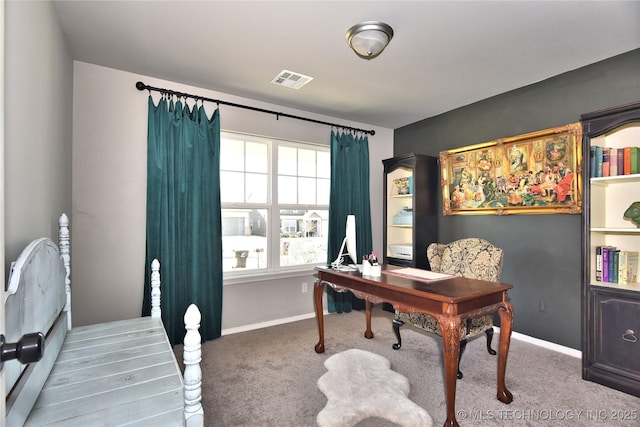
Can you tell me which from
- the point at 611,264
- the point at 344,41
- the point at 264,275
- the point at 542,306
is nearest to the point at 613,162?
the point at 611,264

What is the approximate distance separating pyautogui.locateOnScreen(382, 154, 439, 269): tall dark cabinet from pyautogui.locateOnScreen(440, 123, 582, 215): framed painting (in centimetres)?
18

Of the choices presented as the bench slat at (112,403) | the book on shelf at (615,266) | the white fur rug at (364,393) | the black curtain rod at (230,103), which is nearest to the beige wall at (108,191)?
the black curtain rod at (230,103)

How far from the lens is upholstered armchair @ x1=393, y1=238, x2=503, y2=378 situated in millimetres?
2533

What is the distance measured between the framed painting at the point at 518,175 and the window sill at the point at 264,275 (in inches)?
72.6

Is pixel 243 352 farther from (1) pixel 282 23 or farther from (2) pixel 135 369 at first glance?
(1) pixel 282 23

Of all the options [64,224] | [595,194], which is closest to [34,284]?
[64,224]

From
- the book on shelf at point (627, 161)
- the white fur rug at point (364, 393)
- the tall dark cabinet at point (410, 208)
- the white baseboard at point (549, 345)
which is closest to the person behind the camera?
the white fur rug at point (364, 393)

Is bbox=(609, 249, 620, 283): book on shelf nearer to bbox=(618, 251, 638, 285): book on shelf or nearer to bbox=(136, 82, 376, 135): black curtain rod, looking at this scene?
bbox=(618, 251, 638, 285): book on shelf

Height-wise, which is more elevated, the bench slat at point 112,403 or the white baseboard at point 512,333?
the bench slat at point 112,403

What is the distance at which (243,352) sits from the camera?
296cm

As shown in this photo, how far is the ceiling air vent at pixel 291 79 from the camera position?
2.98m

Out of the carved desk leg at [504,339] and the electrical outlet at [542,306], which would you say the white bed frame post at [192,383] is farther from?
the electrical outlet at [542,306]

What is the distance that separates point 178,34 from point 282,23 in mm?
762

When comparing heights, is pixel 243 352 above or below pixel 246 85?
below
